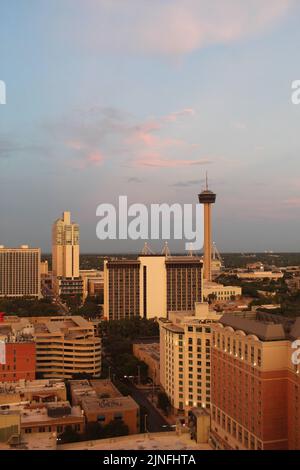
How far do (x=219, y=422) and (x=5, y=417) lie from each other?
155 inches

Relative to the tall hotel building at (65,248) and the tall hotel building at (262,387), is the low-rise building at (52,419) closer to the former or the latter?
the tall hotel building at (262,387)

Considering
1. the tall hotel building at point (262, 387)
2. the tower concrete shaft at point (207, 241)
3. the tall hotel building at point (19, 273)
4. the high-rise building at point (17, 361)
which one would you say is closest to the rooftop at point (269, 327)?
the tall hotel building at point (262, 387)

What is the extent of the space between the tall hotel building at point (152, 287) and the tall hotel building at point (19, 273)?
53.8 feet

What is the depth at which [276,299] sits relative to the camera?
32688 mm

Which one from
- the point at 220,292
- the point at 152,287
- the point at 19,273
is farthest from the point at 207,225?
the point at 152,287

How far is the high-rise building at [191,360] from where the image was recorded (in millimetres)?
13320

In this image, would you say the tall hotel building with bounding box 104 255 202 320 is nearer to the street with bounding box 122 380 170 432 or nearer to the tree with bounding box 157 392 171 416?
Result: the street with bounding box 122 380 170 432

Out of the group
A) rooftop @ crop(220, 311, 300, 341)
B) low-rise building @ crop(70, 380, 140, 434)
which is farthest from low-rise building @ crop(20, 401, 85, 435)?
rooftop @ crop(220, 311, 300, 341)

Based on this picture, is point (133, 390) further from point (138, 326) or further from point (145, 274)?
point (145, 274)

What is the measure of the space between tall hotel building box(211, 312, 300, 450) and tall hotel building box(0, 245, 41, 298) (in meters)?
32.7

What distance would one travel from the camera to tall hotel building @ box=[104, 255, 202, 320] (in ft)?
85.7
